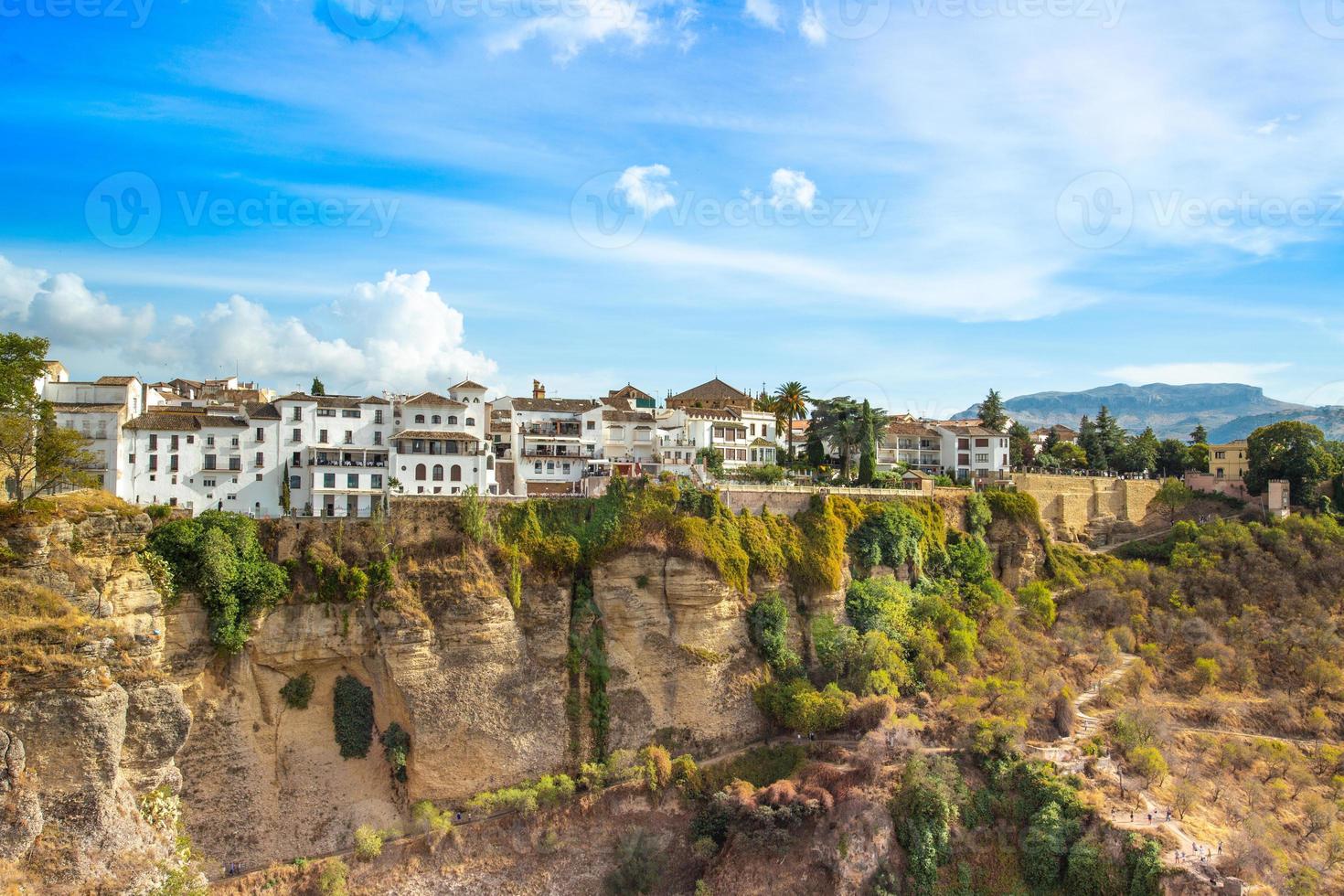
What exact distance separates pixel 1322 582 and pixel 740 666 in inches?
1443

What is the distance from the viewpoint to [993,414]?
77.9m

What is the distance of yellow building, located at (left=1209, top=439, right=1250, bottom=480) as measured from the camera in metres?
66.6

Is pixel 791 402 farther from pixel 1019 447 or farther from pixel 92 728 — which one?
pixel 92 728

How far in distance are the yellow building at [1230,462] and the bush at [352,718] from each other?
2325 inches

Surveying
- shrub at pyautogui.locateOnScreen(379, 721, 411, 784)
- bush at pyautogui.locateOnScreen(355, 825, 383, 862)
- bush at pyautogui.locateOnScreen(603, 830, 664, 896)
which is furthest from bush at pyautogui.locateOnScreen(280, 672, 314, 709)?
bush at pyautogui.locateOnScreen(603, 830, 664, 896)

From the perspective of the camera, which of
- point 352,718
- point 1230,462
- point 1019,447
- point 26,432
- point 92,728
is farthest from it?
point 1019,447

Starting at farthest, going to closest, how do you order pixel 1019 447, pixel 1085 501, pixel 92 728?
1. pixel 1019 447
2. pixel 1085 501
3. pixel 92 728

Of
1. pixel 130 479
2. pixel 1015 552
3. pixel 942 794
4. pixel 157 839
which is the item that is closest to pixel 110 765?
pixel 157 839

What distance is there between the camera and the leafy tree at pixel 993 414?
77125 millimetres

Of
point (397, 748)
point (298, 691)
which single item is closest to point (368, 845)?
point (397, 748)

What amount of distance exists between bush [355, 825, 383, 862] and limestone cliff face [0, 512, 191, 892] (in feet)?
22.7

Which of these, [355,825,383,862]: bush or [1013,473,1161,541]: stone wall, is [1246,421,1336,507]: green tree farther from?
[355,825,383,862]: bush

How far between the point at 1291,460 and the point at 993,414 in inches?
861

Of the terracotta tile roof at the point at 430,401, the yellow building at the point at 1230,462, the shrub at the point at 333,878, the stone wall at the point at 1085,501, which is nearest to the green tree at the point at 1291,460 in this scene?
the yellow building at the point at 1230,462
